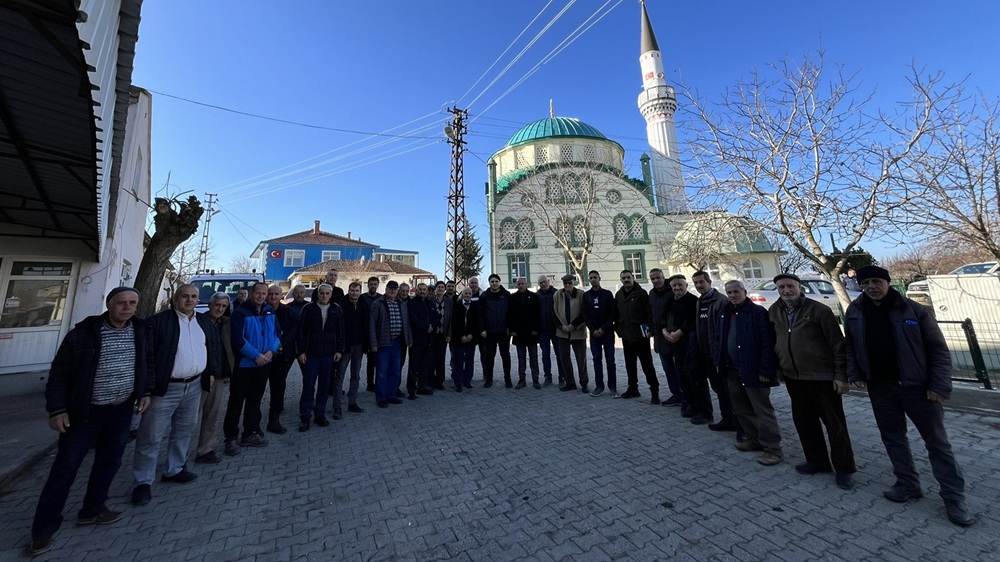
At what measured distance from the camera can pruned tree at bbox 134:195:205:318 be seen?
258 inches

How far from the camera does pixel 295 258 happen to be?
139 ft

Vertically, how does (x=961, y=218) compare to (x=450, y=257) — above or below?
below

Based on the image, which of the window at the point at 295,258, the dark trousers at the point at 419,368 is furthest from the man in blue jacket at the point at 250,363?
the window at the point at 295,258

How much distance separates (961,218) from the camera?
604cm

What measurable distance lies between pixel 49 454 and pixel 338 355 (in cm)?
336

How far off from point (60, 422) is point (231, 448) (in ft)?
5.79

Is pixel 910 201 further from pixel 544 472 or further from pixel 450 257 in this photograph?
pixel 450 257

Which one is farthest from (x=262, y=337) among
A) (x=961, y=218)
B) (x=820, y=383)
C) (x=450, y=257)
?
(x=450, y=257)

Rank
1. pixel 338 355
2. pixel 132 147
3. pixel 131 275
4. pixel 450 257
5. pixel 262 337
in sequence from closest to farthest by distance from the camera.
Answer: pixel 262 337
pixel 338 355
pixel 132 147
pixel 131 275
pixel 450 257

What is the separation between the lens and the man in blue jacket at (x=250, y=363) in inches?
164

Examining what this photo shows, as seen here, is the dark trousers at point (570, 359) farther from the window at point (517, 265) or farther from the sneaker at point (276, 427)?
the window at point (517, 265)

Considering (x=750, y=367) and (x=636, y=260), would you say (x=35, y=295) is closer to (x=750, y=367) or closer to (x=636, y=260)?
(x=750, y=367)

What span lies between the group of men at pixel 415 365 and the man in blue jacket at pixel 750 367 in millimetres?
15

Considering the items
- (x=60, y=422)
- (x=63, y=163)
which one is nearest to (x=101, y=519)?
(x=60, y=422)
